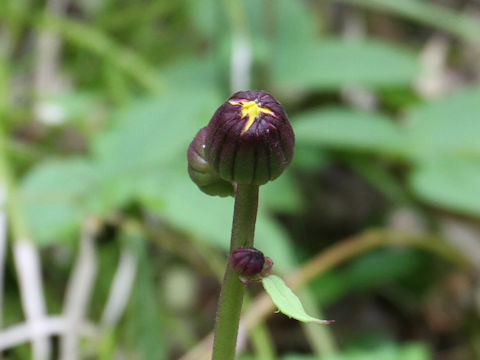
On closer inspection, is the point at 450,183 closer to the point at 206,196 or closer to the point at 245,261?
the point at 206,196

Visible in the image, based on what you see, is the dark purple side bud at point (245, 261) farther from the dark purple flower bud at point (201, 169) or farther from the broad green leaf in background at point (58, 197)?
the broad green leaf in background at point (58, 197)

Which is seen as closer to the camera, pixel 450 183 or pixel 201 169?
pixel 201 169

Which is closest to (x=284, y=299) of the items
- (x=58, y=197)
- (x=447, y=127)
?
(x=58, y=197)

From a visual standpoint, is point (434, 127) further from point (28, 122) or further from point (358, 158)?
point (28, 122)

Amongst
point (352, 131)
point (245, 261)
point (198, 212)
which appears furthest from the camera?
point (352, 131)

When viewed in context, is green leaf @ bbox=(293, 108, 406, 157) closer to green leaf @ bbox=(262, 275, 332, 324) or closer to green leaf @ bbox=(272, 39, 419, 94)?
green leaf @ bbox=(272, 39, 419, 94)

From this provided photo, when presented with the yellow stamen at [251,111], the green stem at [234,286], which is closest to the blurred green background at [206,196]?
the green stem at [234,286]

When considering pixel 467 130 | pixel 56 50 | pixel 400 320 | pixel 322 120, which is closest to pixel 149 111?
pixel 322 120
